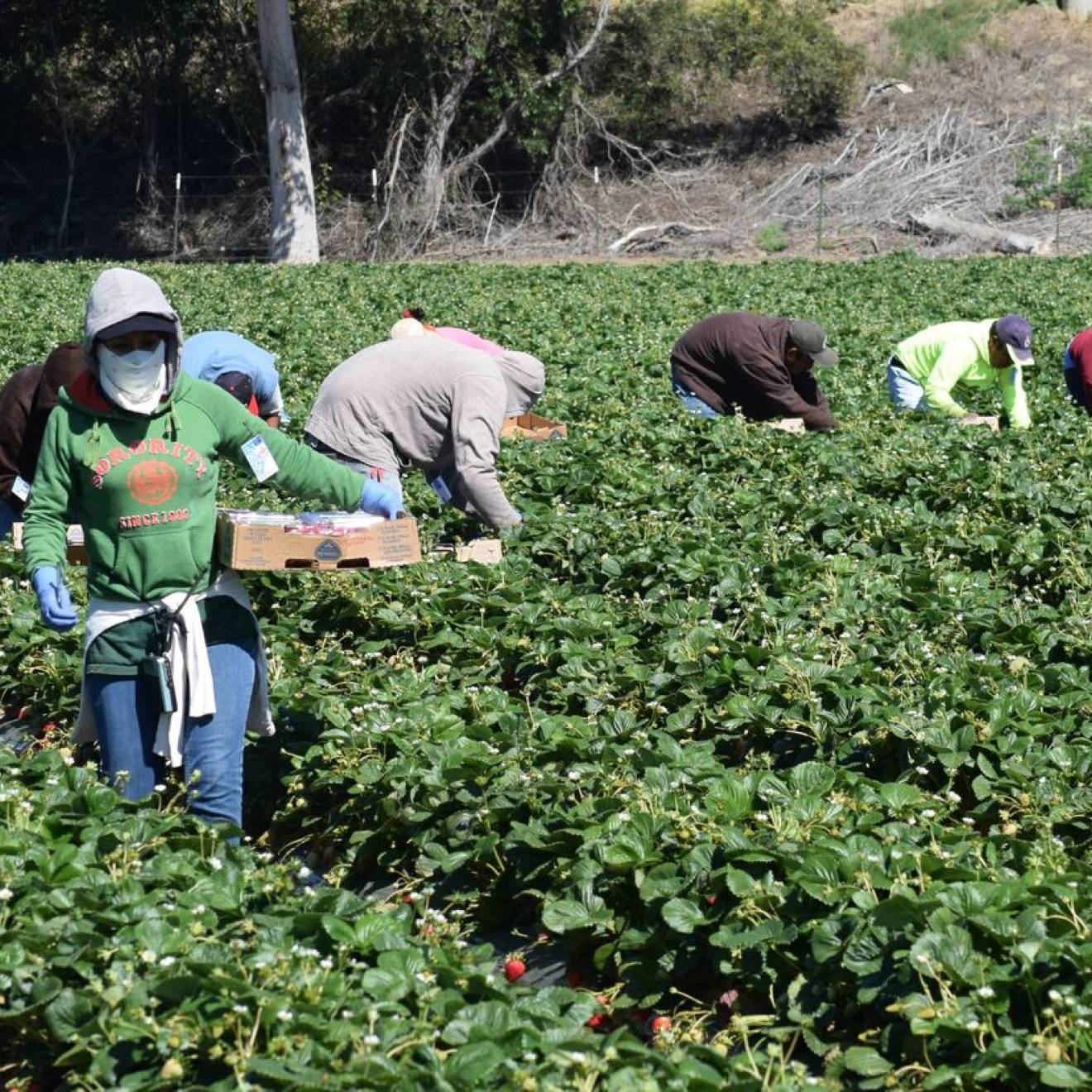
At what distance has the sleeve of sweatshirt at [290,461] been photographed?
15.1ft

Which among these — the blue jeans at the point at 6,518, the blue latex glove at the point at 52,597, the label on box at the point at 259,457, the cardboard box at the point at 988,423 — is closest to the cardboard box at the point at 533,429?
the cardboard box at the point at 988,423

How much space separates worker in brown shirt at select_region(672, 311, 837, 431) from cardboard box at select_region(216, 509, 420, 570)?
5373 millimetres

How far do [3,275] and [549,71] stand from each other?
17140 millimetres

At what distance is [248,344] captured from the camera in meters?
7.49

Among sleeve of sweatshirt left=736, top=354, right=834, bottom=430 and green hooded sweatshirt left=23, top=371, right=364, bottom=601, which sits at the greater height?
green hooded sweatshirt left=23, top=371, right=364, bottom=601

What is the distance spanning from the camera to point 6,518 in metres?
7.17

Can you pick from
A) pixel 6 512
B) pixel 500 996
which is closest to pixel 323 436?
pixel 6 512

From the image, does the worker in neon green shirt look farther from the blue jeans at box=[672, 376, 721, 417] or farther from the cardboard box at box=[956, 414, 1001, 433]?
the blue jeans at box=[672, 376, 721, 417]

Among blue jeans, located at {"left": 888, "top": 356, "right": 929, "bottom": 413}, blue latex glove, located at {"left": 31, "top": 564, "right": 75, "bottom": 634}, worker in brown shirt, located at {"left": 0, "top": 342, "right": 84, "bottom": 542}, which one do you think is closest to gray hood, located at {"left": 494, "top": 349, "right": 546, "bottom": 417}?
worker in brown shirt, located at {"left": 0, "top": 342, "right": 84, "bottom": 542}

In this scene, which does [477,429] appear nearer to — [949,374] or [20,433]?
[20,433]

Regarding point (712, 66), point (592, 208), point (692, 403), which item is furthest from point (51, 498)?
point (712, 66)

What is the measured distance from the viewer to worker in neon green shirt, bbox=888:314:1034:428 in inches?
378

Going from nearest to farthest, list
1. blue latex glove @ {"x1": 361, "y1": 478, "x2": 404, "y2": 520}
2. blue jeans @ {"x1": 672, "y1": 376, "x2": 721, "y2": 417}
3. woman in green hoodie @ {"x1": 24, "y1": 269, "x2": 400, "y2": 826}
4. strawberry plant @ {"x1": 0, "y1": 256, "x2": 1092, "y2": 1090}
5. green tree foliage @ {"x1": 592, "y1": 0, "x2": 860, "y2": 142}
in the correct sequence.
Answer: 1. strawberry plant @ {"x1": 0, "y1": 256, "x2": 1092, "y2": 1090}
2. woman in green hoodie @ {"x1": 24, "y1": 269, "x2": 400, "y2": 826}
3. blue latex glove @ {"x1": 361, "y1": 478, "x2": 404, "y2": 520}
4. blue jeans @ {"x1": 672, "y1": 376, "x2": 721, "y2": 417}
5. green tree foliage @ {"x1": 592, "y1": 0, "x2": 860, "y2": 142}

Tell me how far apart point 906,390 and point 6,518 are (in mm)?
6007
